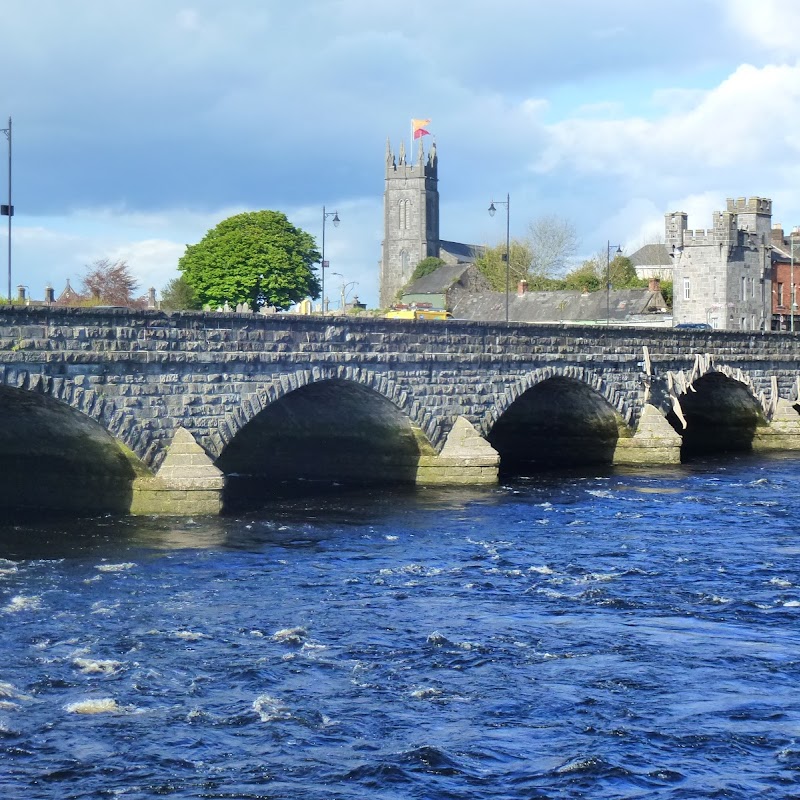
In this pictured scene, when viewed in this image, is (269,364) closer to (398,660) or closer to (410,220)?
(398,660)

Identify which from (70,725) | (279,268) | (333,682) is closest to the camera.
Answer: (70,725)

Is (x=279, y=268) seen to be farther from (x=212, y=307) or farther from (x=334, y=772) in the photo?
(x=334, y=772)

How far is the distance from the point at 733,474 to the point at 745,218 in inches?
2529

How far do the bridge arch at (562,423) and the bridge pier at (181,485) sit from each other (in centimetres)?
1436

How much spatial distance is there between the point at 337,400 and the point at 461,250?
155581 mm

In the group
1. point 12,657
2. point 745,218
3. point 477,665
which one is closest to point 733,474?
point 477,665

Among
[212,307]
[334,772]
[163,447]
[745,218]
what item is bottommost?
[334,772]

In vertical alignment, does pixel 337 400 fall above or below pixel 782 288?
below

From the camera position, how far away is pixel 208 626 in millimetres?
22375

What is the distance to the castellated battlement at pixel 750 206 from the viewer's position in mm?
105750

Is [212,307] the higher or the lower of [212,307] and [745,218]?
the lower

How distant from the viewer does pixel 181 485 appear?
32.1m

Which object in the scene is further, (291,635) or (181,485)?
(181,485)

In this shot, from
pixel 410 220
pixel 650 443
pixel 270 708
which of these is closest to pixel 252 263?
pixel 650 443
